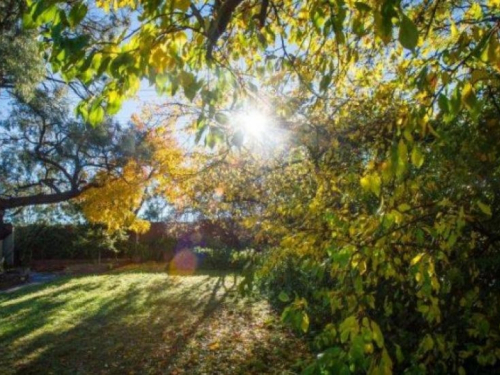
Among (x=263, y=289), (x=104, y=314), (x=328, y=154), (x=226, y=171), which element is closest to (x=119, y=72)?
(x=328, y=154)

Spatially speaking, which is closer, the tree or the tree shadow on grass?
the tree shadow on grass

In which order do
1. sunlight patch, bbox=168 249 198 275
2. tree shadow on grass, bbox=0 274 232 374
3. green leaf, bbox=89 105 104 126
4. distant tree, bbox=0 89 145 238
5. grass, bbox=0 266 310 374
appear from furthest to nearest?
sunlight patch, bbox=168 249 198 275, distant tree, bbox=0 89 145 238, tree shadow on grass, bbox=0 274 232 374, grass, bbox=0 266 310 374, green leaf, bbox=89 105 104 126

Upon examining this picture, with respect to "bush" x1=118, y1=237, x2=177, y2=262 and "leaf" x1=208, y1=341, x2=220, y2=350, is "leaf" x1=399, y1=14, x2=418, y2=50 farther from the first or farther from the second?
"bush" x1=118, y1=237, x2=177, y2=262

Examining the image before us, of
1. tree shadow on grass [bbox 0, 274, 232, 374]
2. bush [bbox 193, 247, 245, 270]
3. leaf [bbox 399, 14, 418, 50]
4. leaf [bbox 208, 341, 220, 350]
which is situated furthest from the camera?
bush [bbox 193, 247, 245, 270]

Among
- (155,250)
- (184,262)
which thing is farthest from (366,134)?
(155,250)

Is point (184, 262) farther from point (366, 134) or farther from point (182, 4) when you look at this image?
point (182, 4)

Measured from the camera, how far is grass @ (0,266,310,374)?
642 cm

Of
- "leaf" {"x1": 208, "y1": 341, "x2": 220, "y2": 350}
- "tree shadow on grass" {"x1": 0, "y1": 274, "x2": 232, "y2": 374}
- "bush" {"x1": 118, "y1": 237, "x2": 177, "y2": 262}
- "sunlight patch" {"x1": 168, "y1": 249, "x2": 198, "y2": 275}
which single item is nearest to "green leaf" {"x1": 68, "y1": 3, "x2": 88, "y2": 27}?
"tree shadow on grass" {"x1": 0, "y1": 274, "x2": 232, "y2": 374}

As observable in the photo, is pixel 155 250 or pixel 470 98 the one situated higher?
pixel 155 250

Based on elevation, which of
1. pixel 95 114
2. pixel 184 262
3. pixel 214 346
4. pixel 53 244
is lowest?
pixel 214 346

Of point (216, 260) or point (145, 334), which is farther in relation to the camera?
point (216, 260)

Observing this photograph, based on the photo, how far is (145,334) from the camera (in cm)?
814

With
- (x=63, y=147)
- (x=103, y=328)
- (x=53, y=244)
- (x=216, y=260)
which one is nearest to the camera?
(x=103, y=328)

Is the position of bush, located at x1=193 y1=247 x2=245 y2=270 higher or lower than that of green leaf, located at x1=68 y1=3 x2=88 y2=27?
lower
